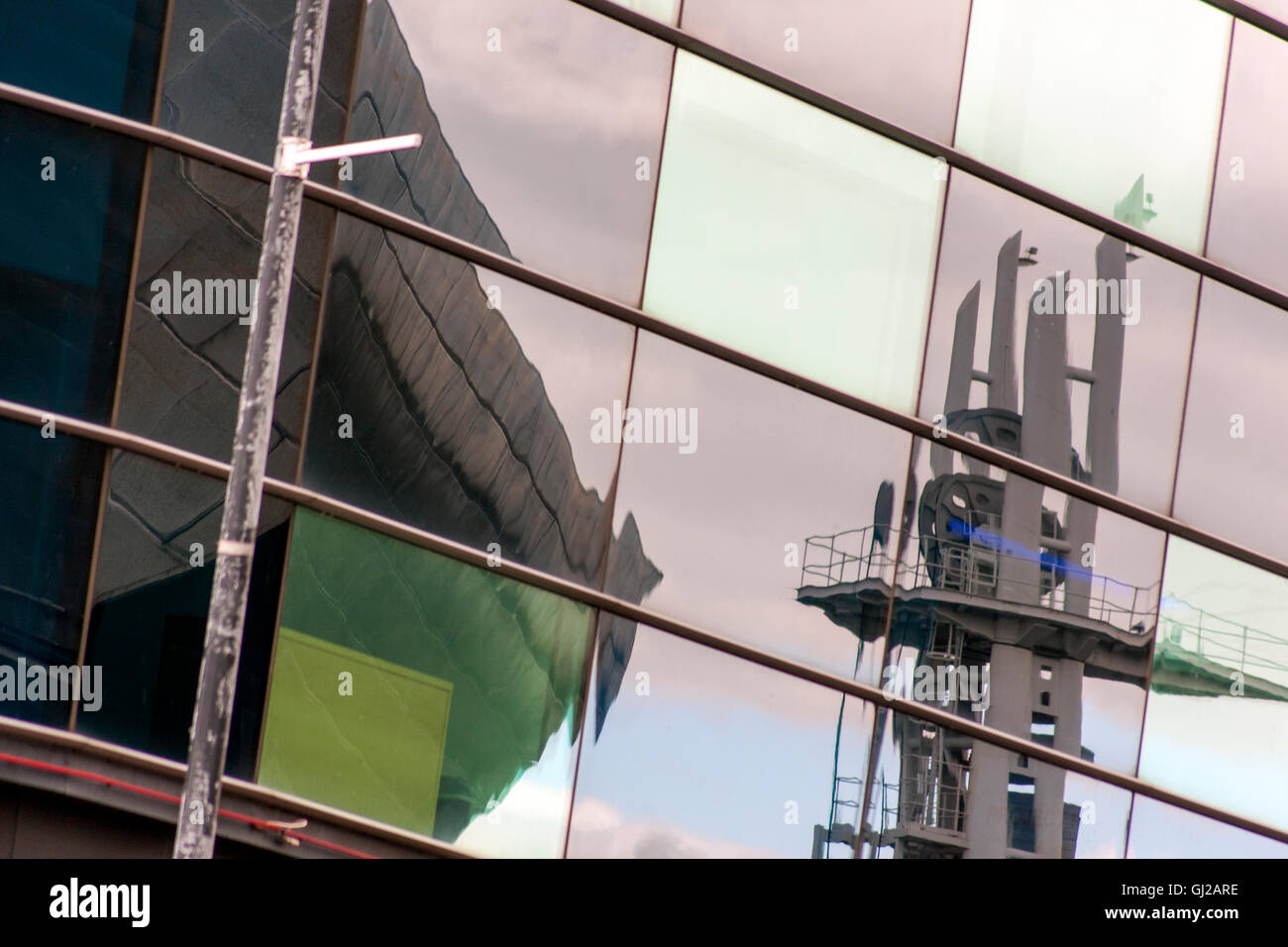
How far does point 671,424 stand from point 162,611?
4.00m

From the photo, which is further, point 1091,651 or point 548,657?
point 1091,651

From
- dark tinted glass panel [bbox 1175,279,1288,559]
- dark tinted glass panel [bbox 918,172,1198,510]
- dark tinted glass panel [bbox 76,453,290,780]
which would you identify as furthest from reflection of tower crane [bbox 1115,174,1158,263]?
dark tinted glass panel [bbox 76,453,290,780]

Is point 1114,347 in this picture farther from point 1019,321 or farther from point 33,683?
point 33,683

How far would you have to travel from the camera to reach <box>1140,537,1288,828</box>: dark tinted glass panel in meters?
12.3

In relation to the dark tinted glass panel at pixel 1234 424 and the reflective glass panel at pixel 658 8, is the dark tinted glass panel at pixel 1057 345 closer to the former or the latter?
the dark tinted glass panel at pixel 1234 424

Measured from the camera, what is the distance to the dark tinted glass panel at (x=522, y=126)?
1109 cm

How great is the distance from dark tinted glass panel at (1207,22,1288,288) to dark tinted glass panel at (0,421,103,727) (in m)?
9.59

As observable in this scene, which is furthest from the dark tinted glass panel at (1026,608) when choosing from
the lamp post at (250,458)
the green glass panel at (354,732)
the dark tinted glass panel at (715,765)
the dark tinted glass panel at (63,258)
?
the dark tinted glass panel at (63,258)

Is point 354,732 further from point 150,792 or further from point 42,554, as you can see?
point 42,554

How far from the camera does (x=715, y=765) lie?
11.2m

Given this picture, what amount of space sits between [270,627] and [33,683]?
1647mm

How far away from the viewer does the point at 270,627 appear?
1063 centimetres
